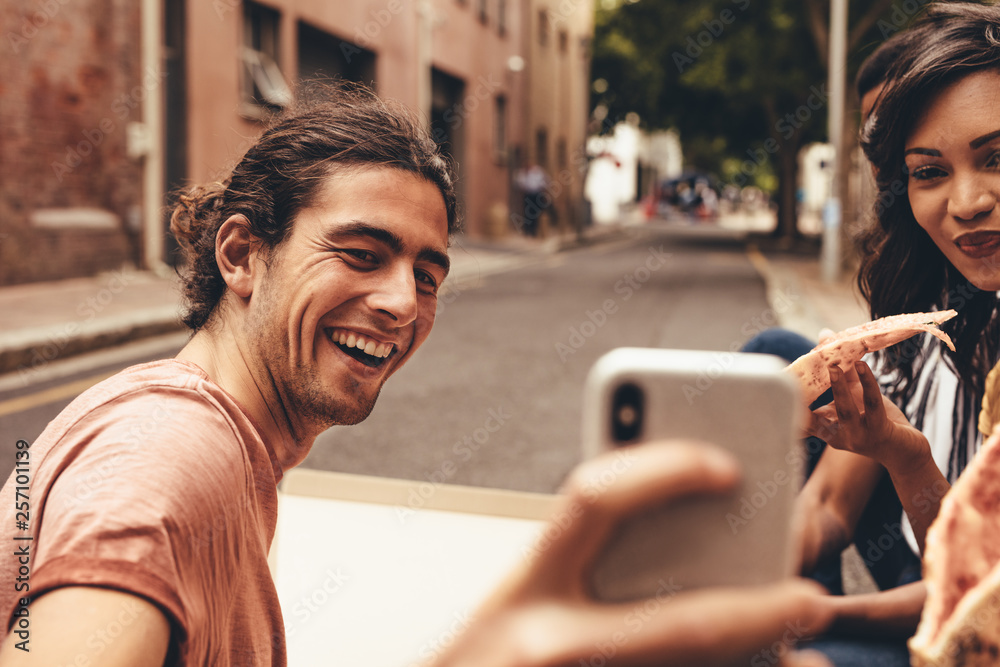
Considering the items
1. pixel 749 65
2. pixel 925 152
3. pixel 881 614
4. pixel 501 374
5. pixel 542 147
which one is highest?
pixel 749 65

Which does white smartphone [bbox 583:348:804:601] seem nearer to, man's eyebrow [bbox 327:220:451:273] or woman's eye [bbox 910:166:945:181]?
man's eyebrow [bbox 327:220:451:273]

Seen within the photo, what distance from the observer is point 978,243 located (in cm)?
147

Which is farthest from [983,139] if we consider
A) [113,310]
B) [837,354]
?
[113,310]

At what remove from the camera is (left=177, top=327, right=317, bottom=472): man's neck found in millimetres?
1452

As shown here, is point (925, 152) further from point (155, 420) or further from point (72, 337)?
point (72, 337)

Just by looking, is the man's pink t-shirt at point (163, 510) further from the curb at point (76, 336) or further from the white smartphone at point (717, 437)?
the curb at point (76, 336)

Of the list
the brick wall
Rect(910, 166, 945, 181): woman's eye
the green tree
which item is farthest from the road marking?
the green tree

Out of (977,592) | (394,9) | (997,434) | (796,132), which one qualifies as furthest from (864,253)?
(796,132)

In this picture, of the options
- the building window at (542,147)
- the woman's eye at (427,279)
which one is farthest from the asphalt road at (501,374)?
the building window at (542,147)

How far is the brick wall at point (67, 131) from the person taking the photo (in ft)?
31.9

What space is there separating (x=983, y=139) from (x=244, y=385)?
122 centimetres

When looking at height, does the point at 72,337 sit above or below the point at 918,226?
below

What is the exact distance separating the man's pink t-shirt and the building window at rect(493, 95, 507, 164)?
2621 cm

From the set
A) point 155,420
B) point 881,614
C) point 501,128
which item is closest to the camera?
point 155,420
